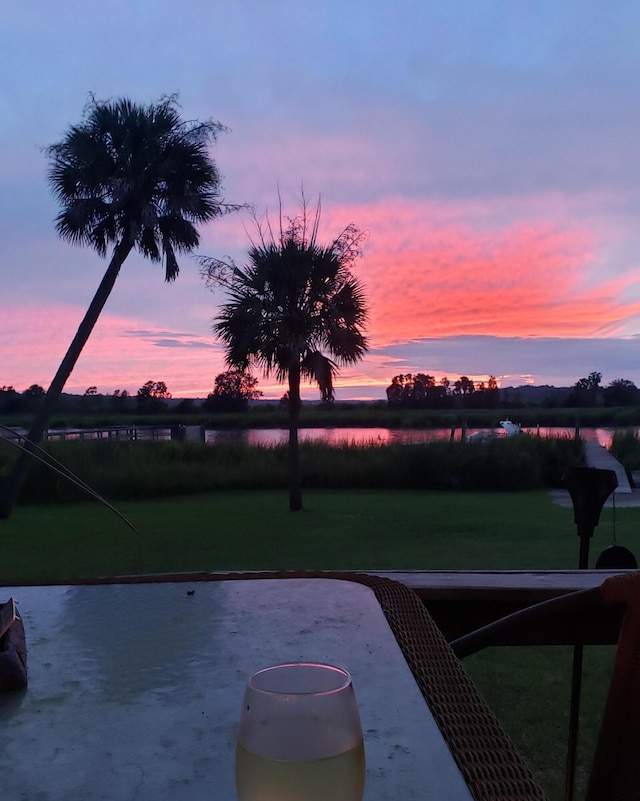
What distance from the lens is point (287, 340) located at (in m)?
10.7

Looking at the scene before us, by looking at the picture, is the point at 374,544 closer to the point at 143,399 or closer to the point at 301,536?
the point at 301,536

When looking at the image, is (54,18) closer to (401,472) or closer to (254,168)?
(254,168)

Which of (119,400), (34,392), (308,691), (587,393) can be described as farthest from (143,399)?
(308,691)

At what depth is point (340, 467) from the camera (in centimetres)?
1438

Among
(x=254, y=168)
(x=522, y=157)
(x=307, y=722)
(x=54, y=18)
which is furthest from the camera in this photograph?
(x=254, y=168)

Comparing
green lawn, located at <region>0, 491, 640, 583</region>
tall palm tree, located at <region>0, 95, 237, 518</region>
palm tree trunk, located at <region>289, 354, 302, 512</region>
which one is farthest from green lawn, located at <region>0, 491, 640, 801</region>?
tall palm tree, located at <region>0, 95, 237, 518</region>

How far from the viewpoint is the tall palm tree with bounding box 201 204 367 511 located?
1070cm

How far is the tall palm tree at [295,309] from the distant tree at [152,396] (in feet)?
50.3

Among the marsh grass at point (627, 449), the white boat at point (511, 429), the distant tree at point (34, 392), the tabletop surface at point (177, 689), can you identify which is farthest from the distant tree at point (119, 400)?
the tabletop surface at point (177, 689)

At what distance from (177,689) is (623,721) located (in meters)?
0.82

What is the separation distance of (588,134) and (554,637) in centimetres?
751

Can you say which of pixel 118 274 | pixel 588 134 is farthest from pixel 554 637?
pixel 118 274

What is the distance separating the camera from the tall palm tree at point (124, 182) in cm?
1153

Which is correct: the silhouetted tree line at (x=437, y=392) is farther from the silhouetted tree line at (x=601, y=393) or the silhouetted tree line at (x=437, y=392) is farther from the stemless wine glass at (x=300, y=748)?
the stemless wine glass at (x=300, y=748)
